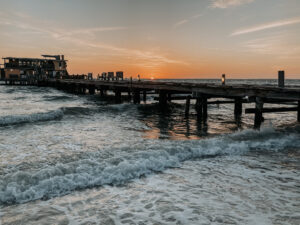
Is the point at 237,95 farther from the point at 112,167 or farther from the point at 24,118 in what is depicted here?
the point at 24,118

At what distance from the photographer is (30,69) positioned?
75.0 meters

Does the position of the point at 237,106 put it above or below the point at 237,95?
below

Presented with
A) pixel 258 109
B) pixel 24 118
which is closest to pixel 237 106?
pixel 258 109

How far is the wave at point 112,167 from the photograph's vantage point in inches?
217

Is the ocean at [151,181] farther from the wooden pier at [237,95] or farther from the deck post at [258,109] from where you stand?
the wooden pier at [237,95]

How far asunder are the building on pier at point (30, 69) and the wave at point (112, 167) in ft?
234

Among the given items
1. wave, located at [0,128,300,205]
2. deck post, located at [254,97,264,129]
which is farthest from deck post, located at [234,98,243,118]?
wave, located at [0,128,300,205]

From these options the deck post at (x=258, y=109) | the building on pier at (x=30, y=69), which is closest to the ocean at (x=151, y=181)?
the deck post at (x=258, y=109)

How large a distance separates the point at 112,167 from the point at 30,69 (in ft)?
258

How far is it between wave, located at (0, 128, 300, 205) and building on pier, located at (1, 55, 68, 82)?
71305 millimetres

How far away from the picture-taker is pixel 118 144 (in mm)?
10023

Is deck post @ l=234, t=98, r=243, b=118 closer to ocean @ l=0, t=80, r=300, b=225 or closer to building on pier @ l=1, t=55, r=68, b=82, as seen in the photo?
ocean @ l=0, t=80, r=300, b=225

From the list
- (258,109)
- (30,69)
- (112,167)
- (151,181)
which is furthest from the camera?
(30,69)

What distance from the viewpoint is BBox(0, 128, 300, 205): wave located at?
5523mm
